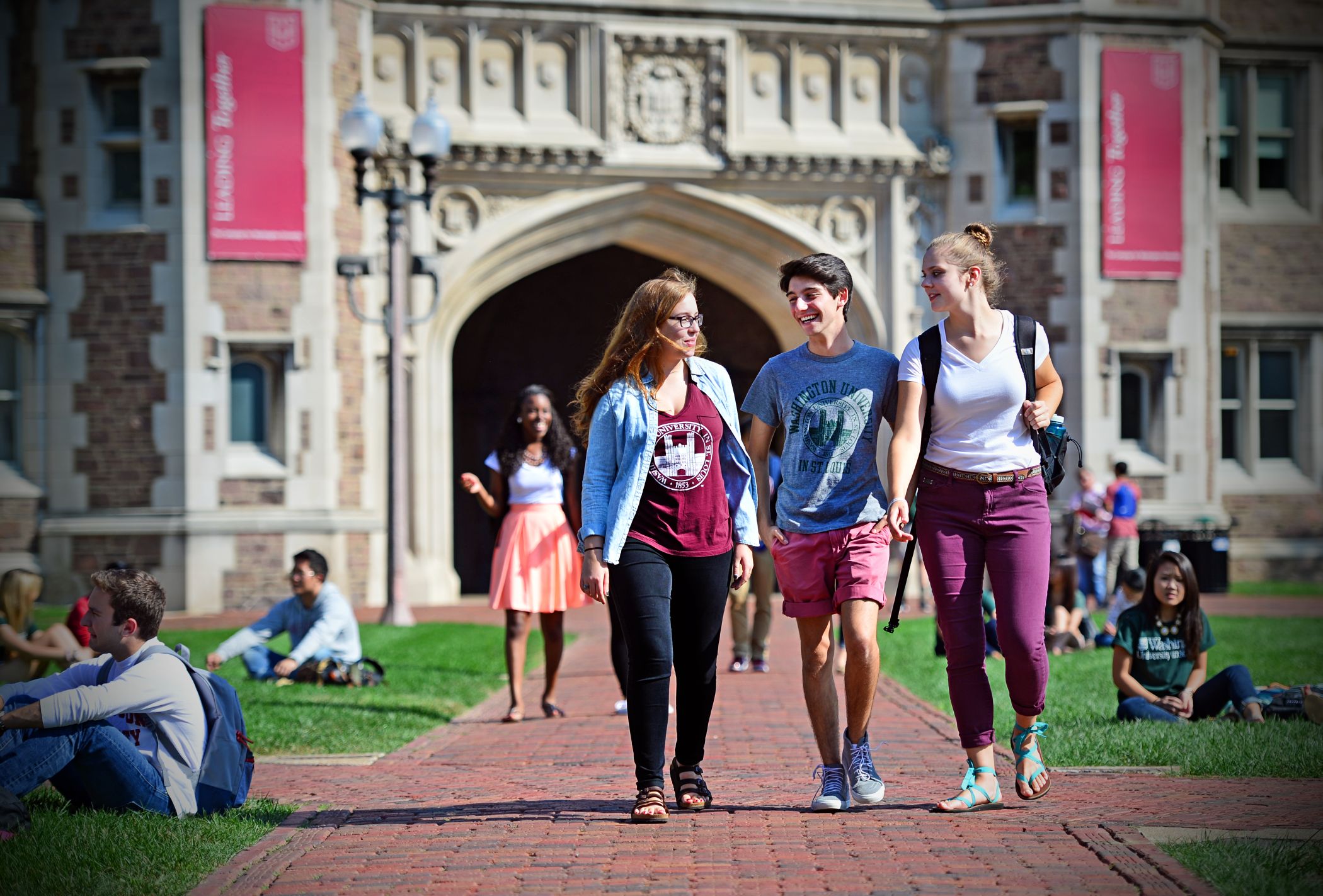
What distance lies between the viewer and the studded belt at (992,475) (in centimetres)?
531

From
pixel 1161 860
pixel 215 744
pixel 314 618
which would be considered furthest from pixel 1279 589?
pixel 215 744

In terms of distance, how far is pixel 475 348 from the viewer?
25.5 meters

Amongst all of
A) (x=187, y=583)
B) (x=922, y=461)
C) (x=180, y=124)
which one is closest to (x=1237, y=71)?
(x=180, y=124)

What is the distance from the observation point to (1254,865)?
4340 mm

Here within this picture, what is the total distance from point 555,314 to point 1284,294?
1127cm

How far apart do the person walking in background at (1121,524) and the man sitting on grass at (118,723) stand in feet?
44.8

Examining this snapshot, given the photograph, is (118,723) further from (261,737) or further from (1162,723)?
(1162,723)

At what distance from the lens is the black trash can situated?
62.4ft

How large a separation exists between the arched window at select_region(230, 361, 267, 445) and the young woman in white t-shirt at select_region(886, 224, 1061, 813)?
13.9 m

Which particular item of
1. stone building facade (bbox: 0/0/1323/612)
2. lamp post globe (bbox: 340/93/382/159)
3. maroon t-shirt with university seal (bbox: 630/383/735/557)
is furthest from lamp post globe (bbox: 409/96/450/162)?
maroon t-shirt with university seal (bbox: 630/383/735/557)

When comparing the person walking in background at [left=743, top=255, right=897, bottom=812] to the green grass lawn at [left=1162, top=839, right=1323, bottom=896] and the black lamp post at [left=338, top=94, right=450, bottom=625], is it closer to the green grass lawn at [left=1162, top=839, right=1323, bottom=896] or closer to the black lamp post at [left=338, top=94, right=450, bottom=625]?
the green grass lawn at [left=1162, top=839, right=1323, bottom=896]

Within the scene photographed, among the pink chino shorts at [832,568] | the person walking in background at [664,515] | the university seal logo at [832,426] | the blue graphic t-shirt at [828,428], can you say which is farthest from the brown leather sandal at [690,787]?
the university seal logo at [832,426]

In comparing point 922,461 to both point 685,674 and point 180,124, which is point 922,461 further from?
point 180,124

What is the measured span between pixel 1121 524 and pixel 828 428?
13252 millimetres
